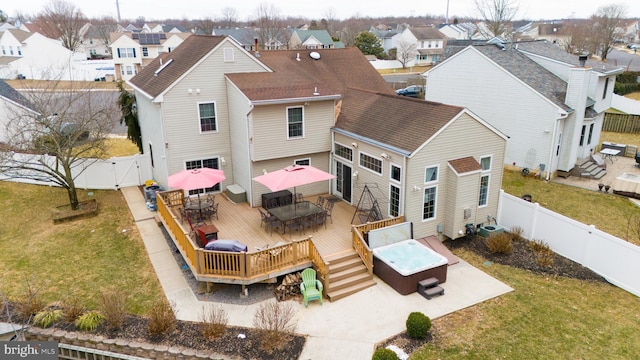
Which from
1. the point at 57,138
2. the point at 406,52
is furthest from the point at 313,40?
the point at 57,138

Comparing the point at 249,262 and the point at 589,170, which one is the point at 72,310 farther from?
the point at 589,170

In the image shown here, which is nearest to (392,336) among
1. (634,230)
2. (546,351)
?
(546,351)

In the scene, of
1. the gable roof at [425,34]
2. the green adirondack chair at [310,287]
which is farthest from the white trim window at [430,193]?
the gable roof at [425,34]

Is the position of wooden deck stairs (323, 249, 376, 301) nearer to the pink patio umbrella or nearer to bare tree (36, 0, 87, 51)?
the pink patio umbrella

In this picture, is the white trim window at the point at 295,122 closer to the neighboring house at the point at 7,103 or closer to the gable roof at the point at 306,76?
the gable roof at the point at 306,76

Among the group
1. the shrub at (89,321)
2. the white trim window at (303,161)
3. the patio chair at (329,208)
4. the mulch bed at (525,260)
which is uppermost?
the white trim window at (303,161)

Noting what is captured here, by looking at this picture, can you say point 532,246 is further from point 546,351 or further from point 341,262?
point 341,262
